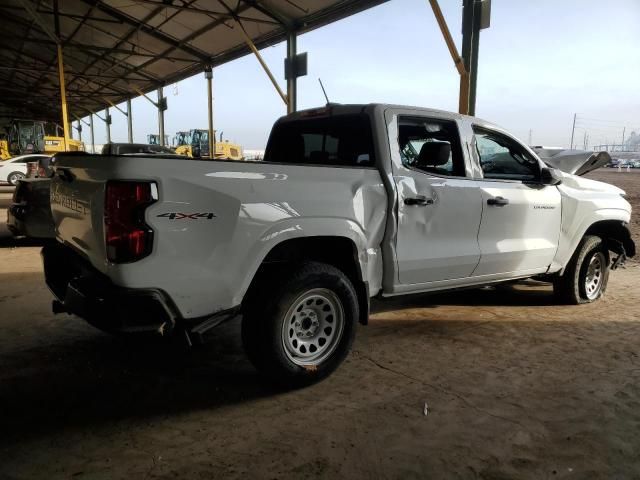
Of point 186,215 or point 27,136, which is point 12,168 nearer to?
point 27,136

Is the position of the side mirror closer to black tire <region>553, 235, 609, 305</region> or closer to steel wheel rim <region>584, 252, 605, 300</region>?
black tire <region>553, 235, 609, 305</region>

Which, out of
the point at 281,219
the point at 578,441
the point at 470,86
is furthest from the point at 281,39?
the point at 578,441

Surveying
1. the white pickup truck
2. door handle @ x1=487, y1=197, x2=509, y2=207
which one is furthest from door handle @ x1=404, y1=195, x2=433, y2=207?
door handle @ x1=487, y1=197, x2=509, y2=207

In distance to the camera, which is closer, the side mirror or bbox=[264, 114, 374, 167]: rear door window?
bbox=[264, 114, 374, 167]: rear door window

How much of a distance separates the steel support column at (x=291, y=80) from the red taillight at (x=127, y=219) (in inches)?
483

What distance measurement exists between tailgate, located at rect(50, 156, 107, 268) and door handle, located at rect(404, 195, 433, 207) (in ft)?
6.53

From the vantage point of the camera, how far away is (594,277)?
5.18 meters

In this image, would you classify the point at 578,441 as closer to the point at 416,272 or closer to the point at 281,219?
the point at 416,272

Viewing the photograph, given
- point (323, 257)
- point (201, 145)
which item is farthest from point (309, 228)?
point (201, 145)

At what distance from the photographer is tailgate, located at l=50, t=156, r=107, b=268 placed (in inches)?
94.4

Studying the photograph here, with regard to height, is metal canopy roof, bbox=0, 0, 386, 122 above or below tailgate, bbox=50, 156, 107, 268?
above

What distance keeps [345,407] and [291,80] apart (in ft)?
41.2

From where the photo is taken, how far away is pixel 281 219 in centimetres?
275

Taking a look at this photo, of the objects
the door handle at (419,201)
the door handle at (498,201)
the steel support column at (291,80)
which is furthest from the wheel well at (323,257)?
the steel support column at (291,80)
